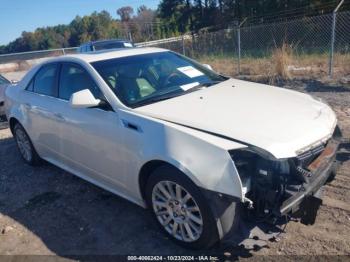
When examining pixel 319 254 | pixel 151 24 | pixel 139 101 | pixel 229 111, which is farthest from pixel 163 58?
pixel 151 24

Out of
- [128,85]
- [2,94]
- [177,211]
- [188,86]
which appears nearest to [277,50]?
[2,94]

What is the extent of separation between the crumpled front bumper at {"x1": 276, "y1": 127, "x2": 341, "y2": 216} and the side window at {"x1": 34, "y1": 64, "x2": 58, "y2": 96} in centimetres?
324

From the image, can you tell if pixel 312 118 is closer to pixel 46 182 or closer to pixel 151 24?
pixel 46 182

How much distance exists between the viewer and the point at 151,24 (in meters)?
49.1

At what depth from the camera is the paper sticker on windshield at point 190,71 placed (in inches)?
177

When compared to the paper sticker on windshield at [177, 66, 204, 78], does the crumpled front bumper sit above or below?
below

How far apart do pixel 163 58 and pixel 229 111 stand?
5.08 feet

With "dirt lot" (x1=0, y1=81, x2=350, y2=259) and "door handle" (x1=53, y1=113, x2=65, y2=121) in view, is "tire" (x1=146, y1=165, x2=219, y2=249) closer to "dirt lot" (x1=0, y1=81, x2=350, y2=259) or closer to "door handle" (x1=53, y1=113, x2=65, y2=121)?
"dirt lot" (x1=0, y1=81, x2=350, y2=259)

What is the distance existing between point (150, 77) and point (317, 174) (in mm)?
2005

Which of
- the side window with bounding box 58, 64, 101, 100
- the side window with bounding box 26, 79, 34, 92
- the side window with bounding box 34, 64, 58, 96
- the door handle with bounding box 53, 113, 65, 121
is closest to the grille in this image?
the side window with bounding box 58, 64, 101, 100

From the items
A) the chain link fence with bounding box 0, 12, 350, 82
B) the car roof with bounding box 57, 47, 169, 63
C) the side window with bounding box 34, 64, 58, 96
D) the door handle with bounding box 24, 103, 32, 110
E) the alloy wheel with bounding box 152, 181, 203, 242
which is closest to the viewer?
the alloy wheel with bounding box 152, 181, 203, 242

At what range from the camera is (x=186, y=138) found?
3137 mm

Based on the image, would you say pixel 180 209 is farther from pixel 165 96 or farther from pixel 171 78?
pixel 171 78

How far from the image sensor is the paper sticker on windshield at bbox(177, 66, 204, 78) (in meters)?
4.49
